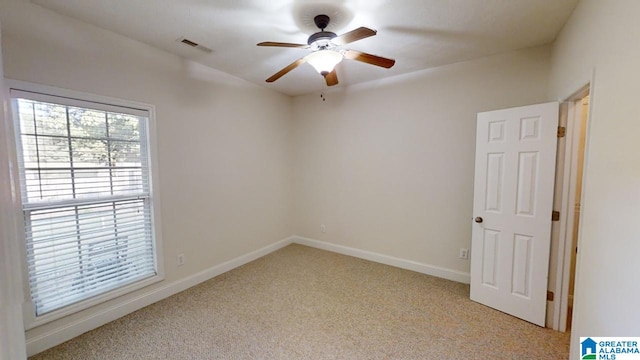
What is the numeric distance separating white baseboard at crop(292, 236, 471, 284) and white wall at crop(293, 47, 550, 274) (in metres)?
0.06

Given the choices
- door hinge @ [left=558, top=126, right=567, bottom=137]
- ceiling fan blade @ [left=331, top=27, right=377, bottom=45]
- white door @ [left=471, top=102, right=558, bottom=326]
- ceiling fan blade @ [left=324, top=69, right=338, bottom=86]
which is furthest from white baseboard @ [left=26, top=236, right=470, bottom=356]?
ceiling fan blade @ [left=331, top=27, right=377, bottom=45]

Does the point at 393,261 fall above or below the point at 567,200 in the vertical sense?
below

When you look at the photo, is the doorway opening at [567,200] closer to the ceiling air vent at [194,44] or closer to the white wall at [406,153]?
the white wall at [406,153]

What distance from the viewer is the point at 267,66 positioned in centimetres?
302

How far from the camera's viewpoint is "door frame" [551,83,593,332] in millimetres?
2109

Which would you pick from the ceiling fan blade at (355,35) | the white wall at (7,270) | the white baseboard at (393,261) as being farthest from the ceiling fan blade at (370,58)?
the white baseboard at (393,261)

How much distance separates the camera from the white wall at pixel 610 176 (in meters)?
1.22

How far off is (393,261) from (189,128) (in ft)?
9.99

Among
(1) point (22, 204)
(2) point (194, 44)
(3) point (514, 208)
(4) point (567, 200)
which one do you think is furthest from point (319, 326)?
(2) point (194, 44)

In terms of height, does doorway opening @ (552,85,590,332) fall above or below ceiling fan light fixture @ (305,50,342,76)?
below

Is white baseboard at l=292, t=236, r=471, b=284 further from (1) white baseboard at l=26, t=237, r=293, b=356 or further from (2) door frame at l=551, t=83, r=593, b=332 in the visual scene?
(1) white baseboard at l=26, t=237, r=293, b=356

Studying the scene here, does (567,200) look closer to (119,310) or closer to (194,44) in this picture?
(194,44)

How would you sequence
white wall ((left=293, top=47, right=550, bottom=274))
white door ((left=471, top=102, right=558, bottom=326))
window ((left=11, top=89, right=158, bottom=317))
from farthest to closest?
white wall ((left=293, top=47, right=550, bottom=274)) < white door ((left=471, top=102, right=558, bottom=326)) < window ((left=11, top=89, right=158, bottom=317))

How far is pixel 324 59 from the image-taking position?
205 cm
